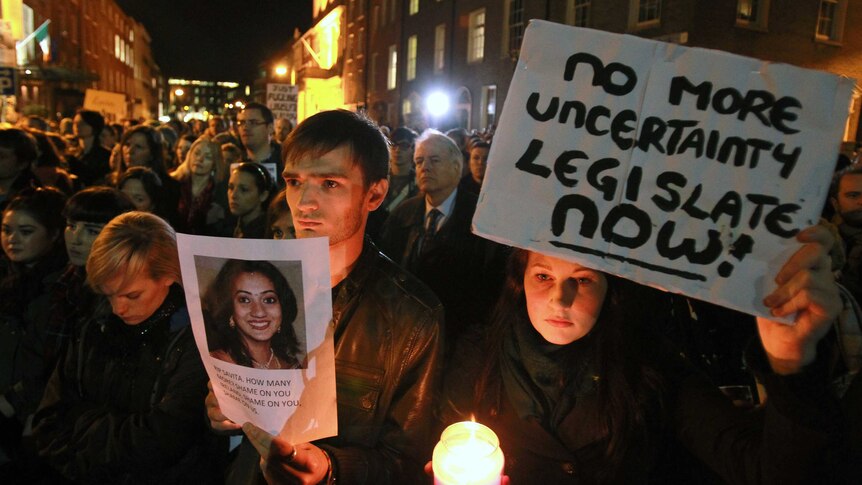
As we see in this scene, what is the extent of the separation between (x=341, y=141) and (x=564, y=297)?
0.86 metres

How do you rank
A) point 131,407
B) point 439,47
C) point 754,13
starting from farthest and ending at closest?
point 439,47
point 754,13
point 131,407

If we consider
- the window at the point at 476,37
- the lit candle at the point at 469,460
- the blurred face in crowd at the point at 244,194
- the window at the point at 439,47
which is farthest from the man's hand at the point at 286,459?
the window at the point at 439,47

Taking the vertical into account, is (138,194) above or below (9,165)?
below

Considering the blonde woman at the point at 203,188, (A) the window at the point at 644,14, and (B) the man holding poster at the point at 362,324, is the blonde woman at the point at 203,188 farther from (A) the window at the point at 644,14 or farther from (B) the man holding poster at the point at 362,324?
(A) the window at the point at 644,14

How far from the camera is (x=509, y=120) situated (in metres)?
1.63

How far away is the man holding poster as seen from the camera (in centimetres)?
179

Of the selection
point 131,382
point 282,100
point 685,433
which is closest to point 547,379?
point 685,433

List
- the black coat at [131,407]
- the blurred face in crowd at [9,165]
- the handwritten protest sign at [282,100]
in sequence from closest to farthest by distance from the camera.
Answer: the black coat at [131,407] → the blurred face in crowd at [9,165] → the handwritten protest sign at [282,100]

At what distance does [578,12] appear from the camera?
61.3 ft

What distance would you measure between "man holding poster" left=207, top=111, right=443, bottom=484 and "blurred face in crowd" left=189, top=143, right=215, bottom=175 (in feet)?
13.7

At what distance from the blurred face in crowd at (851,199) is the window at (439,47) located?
25013mm

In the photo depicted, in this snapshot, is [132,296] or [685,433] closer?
[685,433]

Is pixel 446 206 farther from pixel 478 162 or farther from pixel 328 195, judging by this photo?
pixel 328 195

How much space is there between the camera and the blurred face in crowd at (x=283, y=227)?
10.6ft
